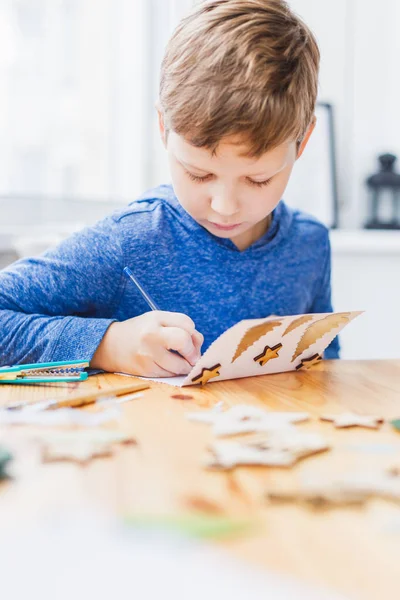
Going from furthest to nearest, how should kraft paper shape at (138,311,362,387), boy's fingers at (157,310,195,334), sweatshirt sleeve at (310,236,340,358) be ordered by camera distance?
sweatshirt sleeve at (310,236,340,358) < boy's fingers at (157,310,195,334) < kraft paper shape at (138,311,362,387)

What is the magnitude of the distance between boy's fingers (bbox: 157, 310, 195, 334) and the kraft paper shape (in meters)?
0.07

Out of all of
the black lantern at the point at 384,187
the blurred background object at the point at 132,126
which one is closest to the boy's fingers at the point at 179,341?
the blurred background object at the point at 132,126

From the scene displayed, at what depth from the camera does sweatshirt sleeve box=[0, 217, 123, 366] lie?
98cm

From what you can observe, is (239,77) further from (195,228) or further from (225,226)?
(195,228)

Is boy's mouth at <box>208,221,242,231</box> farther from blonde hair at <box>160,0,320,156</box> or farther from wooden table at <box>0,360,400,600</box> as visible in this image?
wooden table at <box>0,360,400,600</box>

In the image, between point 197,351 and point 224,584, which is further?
point 197,351

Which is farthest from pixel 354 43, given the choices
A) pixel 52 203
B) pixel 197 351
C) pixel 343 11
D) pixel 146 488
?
pixel 146 488

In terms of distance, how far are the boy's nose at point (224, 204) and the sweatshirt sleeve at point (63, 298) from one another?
225 millimetres

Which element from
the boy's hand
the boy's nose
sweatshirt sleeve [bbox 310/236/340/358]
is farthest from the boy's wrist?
sweatshirt sleeve [bbox 310/236/340/358]

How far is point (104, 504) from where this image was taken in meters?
0.44

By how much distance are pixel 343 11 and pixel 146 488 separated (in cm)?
249

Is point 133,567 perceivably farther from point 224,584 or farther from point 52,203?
point 52,203

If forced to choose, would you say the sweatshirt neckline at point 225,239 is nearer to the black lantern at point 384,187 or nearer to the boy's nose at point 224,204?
the boy's nose at point 224,204

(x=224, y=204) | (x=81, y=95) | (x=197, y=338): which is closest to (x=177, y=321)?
(x=197, y=338)
